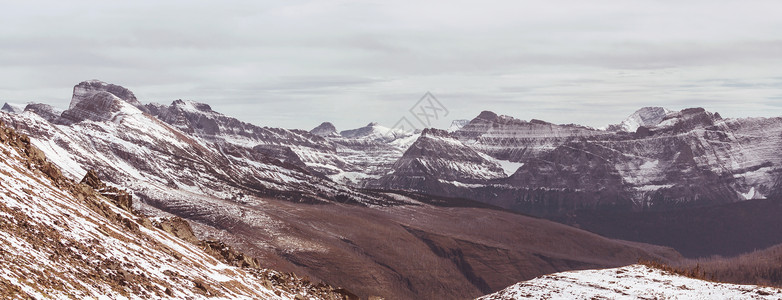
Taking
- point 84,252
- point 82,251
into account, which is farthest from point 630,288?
point 82,251

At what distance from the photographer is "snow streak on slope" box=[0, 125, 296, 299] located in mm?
58469

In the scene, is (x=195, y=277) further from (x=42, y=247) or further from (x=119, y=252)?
(x=42, y=247)

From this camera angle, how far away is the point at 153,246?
81.8 m

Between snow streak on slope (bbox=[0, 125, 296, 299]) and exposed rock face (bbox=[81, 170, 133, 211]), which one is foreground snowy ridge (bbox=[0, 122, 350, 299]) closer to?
snow streak on slope (bbox=[0, 125, 296, 299])

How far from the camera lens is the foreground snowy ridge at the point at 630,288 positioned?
95688mm

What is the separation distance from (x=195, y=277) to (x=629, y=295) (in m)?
48.1

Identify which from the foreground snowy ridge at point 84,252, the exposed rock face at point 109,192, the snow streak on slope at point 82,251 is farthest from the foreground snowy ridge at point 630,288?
the exposed rock face at point 109,192

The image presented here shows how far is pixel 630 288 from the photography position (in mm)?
103750

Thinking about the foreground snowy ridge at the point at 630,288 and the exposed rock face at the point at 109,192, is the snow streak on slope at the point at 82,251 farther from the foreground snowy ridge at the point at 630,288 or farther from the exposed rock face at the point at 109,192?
the foreground snowy ridge at the point at 630,288

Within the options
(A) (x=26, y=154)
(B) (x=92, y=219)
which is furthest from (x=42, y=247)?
(A) (x=26, y=154)

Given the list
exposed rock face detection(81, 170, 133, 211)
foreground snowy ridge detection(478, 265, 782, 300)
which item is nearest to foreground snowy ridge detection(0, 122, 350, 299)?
exposed rock face detection(81, 170, 133, 211)

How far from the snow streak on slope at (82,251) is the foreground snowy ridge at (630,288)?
106 feet

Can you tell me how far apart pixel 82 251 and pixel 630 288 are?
6204 cm

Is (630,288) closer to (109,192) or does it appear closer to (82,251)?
(109,192)
